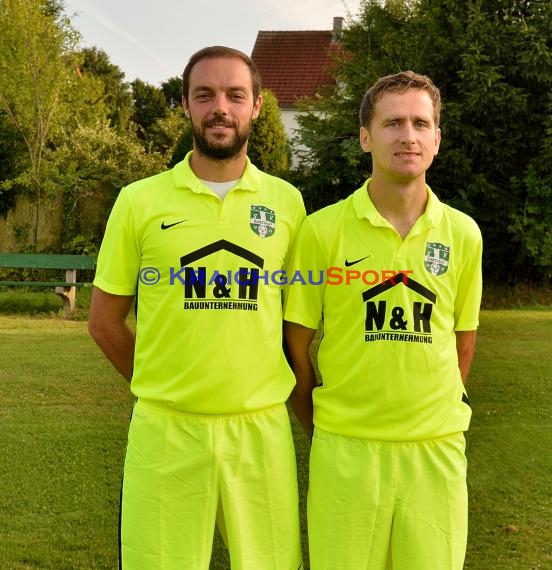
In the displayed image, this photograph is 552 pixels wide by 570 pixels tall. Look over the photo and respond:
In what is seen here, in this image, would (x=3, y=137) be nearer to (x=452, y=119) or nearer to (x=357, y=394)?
(x=452, y=119)

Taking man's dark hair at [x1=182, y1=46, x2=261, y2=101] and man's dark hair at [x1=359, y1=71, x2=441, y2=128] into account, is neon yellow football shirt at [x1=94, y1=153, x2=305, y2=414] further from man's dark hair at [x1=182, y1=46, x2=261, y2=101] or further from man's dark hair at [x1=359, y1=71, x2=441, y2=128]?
man's dark hair at [x1=359, y1=71, x2=441, y2=128]

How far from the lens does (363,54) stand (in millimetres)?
13164

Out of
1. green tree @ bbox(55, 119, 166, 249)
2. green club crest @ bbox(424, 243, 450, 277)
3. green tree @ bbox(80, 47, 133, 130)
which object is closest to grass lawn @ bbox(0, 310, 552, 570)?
green club crest @ bbox(424, 243, 450, 277)

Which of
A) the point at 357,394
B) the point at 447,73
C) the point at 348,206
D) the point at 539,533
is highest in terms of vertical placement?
the point at 447,73

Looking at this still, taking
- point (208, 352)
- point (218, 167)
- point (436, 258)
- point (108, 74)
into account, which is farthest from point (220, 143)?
point (108, 74)

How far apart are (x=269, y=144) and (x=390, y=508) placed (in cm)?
1173

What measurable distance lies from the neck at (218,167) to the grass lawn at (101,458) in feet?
7.34

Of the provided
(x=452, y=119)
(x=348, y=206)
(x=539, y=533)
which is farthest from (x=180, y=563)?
(x=452, y=119)

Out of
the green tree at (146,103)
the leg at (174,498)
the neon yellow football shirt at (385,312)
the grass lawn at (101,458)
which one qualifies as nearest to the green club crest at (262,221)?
the neon yellow football shirt at (385,312)

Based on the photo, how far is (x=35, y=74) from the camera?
1455 cm

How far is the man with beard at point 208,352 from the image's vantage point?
2264 millimetres

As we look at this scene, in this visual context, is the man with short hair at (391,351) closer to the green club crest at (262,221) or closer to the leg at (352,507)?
A: the leg at (352,507)

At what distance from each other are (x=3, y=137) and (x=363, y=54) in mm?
8385

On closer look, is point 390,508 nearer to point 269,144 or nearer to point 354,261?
point 354,261
